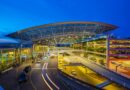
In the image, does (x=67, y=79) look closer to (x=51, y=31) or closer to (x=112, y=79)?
(x=112, y=79)

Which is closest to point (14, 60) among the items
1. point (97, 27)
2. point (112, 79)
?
point (112, 79)

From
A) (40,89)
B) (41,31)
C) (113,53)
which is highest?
(41,31)

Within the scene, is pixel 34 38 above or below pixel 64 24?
below

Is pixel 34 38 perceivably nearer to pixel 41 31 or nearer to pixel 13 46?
pixel 41 31

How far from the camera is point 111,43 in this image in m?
40.4

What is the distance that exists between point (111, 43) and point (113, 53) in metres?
2.68

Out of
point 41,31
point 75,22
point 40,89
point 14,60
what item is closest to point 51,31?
point 41,31

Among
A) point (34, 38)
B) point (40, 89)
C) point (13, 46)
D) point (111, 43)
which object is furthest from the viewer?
point (34, 38)

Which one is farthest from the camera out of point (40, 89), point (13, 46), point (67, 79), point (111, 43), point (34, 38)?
point (34, 38)

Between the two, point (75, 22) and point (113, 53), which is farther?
point (75, 22)

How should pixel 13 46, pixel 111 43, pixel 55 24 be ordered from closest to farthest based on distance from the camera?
pixel 111 43 < pixel 13 46 < pixel 55 24

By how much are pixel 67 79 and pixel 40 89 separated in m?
6.45

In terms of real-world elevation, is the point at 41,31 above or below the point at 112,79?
above

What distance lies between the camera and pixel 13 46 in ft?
144
